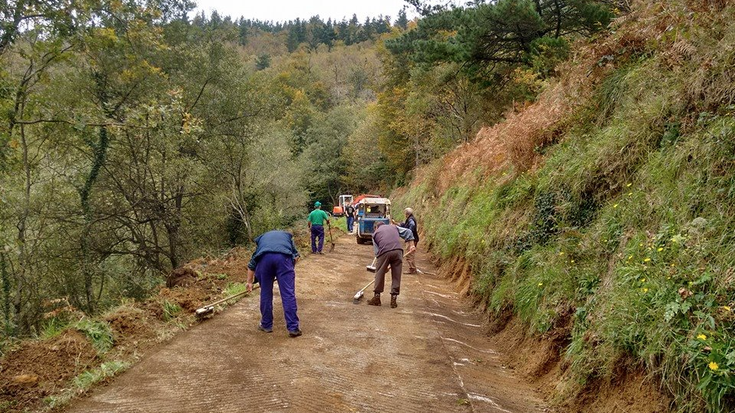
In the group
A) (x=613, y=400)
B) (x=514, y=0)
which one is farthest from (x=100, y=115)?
(x=514, y=0)

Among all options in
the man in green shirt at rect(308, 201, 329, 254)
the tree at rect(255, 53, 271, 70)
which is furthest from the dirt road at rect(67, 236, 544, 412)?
the tree at rect(255, 53, 271, 70)

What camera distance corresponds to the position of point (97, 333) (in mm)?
5414

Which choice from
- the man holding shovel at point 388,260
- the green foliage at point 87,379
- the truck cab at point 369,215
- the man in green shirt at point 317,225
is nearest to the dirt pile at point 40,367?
the green foliage at point 87,379

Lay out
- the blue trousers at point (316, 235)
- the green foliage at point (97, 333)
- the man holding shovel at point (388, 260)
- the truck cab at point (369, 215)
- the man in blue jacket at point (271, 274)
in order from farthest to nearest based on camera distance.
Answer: the truck cab at point (369, 215)
the blue trousers at point (316, 235)
the man holding shovel at point (388, 260)
the man in blue jacket at point (271, 274)
the green foliage at point (97, 333)

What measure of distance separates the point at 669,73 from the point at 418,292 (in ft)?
20.4

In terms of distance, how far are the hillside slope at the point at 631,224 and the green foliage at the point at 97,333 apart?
5221mm

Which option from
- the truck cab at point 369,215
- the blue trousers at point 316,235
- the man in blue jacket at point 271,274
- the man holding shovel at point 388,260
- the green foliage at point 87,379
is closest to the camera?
the green foliage at point 87,379

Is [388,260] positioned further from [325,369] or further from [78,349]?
[78,349]

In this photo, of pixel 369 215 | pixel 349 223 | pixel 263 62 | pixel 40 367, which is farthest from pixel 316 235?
pixel 263 62

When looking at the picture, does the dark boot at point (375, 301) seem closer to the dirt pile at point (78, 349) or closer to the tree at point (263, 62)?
the dirt pile at point (78, 349)

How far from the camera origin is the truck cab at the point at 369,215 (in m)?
19.3

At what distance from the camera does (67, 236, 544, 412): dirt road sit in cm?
425

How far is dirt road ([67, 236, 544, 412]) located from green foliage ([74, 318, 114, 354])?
578 mm

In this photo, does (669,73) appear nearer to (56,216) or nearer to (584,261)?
(584,261)
